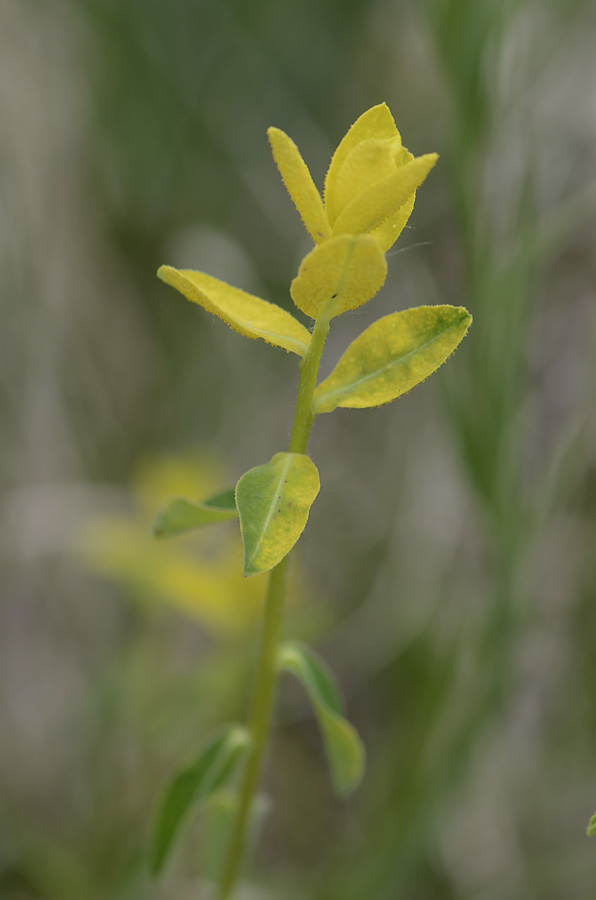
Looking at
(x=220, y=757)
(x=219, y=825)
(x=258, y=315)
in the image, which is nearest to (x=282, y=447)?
(x=219, y=825)

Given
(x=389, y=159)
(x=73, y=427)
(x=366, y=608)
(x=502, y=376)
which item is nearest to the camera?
(x=389, y=159)

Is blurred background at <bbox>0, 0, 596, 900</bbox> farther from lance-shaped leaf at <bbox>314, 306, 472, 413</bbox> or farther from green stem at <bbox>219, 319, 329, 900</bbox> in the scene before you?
lance-shaped leaf at <bbox>314, 306, 472, 413</bbox>

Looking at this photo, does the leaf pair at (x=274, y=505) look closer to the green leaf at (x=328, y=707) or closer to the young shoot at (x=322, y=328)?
the young shoot at (x=322, y=328)

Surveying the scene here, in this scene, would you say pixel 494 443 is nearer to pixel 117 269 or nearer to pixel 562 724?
pixel 562 724

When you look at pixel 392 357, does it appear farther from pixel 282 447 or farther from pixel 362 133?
pixel 282 447

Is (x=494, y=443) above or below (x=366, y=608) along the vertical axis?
above

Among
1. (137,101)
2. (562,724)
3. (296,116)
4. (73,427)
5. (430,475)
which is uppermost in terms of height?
(137,101)

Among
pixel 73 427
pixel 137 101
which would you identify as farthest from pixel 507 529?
pixel 137 101

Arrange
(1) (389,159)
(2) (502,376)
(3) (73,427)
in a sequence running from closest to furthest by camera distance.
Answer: (1) (389,159)
(2) (502,376)
(3) (73,427)

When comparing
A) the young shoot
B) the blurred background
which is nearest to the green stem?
the young shoot
